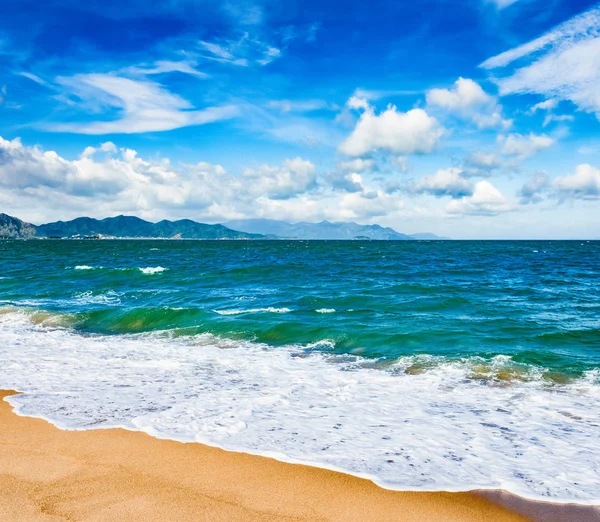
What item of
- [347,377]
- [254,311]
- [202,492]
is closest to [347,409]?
[347,377]

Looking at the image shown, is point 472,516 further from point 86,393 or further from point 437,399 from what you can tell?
point 86,393

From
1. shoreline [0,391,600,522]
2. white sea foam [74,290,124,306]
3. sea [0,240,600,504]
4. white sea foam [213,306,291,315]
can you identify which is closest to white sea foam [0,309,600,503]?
sea [0,240,600,504]

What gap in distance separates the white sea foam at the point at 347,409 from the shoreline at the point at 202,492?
0.33 metres

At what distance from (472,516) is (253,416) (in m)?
4.24

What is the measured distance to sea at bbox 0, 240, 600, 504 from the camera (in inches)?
265

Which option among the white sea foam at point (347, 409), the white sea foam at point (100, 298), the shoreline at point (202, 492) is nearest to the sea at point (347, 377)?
the white sea foam at point (347, 409)

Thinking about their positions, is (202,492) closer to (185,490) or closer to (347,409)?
(185,490)

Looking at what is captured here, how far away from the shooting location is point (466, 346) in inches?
588

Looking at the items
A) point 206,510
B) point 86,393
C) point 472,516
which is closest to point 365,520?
point 472,516

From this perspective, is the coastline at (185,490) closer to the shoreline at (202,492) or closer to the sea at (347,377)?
the shoreline at (202,492)

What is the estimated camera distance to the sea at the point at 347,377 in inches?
265

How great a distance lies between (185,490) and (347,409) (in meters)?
4.21

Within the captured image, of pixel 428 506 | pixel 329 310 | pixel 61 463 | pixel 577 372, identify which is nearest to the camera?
pixel 428 506

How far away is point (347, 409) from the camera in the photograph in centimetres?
897
